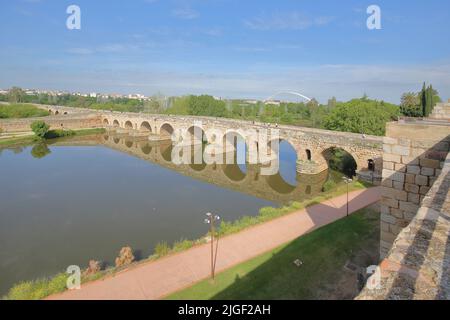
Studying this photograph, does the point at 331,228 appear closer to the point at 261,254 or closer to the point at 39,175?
the point at 261,254

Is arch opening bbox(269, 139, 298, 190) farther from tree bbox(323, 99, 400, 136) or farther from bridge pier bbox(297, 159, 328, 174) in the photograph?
tree bbox(323, 99, 400, 136)

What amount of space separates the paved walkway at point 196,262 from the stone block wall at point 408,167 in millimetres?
5484

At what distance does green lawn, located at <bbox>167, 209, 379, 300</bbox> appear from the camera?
8531 mm

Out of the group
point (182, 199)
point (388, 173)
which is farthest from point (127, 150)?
point (388, 173)

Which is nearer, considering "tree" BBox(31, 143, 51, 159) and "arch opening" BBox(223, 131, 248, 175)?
"arch opening" BBox(223, 131, 248, 175)

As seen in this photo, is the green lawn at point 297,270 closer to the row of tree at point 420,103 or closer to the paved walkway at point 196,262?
the paved walkway at point 196,262

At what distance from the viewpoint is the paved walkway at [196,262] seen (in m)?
8.83

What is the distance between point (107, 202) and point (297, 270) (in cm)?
1329

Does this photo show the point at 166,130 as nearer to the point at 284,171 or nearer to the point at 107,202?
the point at 284,171

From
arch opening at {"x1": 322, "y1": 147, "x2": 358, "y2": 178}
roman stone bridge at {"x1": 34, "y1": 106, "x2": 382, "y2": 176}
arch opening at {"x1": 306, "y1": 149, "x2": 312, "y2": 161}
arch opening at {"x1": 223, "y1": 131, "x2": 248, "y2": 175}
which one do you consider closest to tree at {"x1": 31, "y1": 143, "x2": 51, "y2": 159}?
roman stone bridge at {"x1": 34, "y1": 106, "x2": 382, "y2": 176}

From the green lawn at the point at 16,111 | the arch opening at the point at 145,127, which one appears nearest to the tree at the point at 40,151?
the arch opening at the point at 145,127

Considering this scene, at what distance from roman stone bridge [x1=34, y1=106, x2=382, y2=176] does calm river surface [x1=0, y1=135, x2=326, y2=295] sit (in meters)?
2.24

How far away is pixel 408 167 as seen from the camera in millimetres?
6039

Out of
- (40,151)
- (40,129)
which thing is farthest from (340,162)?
(40,129)
